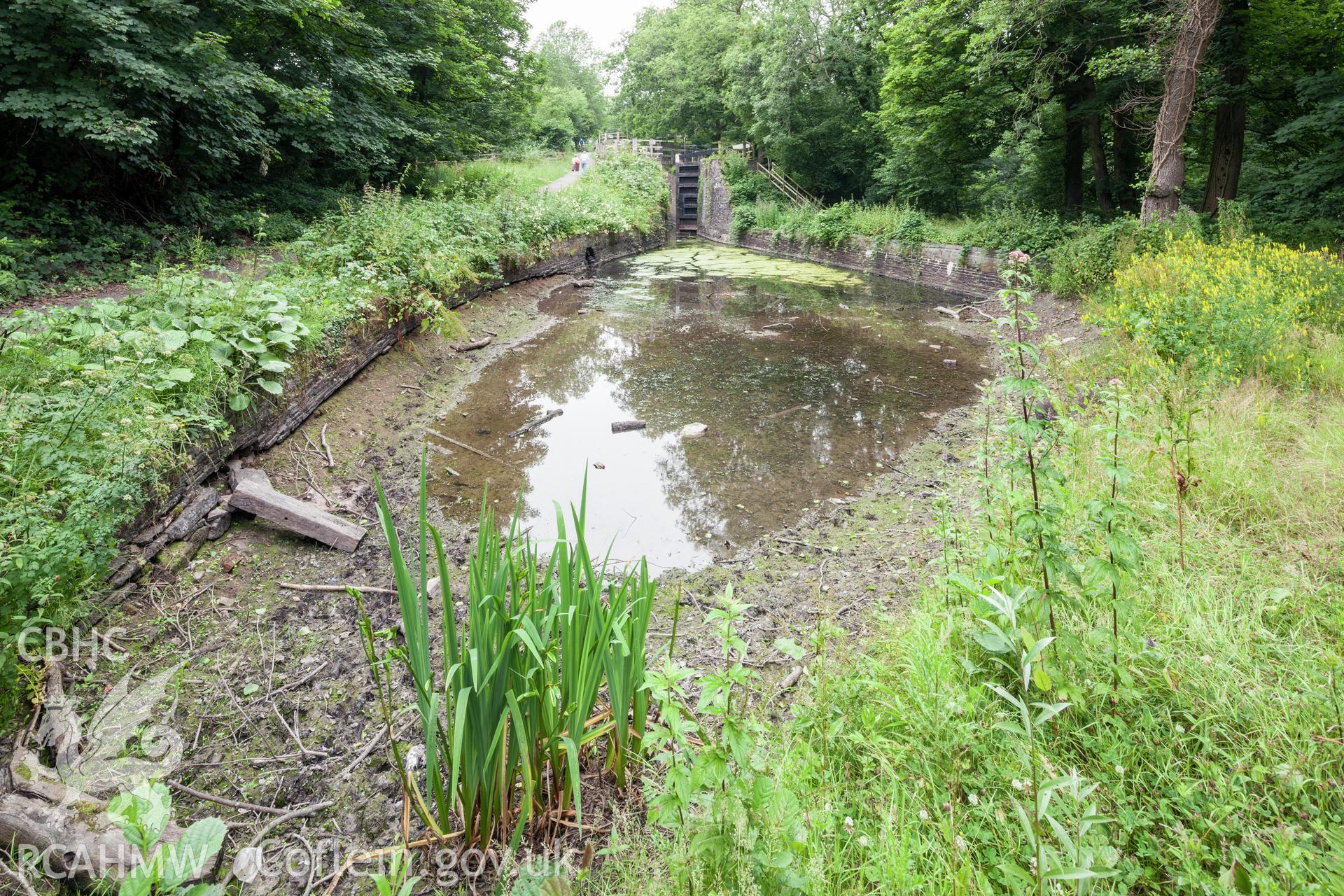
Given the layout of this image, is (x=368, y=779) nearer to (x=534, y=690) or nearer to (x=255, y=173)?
(x=534, y=690)

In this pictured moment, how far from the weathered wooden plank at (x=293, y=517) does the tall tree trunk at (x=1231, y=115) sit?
13692mm

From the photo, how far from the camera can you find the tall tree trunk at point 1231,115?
976cm

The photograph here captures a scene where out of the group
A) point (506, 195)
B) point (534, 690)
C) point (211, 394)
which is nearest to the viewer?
point (534, 690)

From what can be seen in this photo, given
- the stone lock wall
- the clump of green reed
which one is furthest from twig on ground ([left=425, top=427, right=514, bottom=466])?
the stone lock wall

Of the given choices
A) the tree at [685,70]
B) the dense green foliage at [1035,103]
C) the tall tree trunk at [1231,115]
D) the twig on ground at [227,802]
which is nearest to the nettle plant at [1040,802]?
the twig on ground at [227,802]

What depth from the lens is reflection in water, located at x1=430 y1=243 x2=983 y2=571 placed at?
4.87 meters

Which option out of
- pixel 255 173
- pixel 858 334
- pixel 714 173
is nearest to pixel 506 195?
pixel 255 173

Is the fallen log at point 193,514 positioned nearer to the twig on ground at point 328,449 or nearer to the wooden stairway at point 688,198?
the twig on ground at point 328,449

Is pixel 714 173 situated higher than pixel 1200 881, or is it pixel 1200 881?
pixel 714 173

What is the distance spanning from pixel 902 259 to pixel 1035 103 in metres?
4.24

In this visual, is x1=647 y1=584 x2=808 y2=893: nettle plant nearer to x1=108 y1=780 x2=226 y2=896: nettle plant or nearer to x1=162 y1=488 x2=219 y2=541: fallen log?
x1=108 y1=780 x2=226 y2=896: nettle plant

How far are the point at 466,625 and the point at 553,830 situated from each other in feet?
2.54

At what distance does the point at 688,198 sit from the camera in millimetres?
27031

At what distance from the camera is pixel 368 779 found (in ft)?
7.91
